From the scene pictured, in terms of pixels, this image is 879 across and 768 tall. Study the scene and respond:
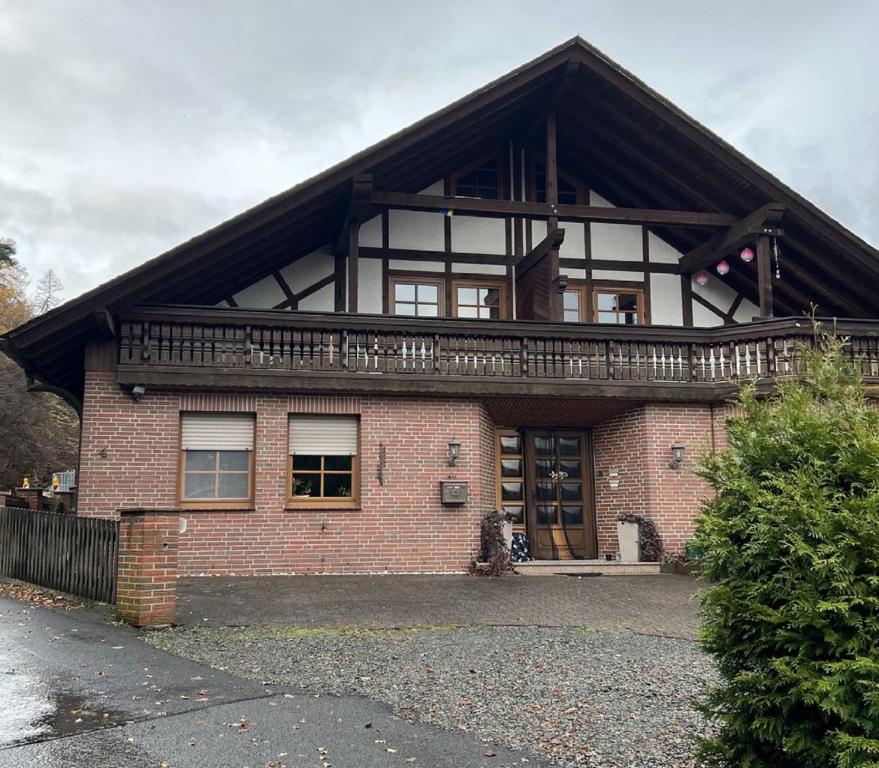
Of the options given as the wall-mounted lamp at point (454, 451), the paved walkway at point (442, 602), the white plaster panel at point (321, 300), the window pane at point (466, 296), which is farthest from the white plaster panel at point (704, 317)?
the white plaster panel at point (321, 300)

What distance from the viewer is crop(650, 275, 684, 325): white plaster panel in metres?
15.7

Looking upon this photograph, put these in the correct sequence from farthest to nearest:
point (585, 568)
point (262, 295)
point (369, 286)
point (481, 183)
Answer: point (481, 183) < point (369, 286) < point (262, 295) < point (585, 568)

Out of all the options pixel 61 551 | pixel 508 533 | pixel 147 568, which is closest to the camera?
pixel 147 568

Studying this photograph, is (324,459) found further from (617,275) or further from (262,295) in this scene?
(617,275)

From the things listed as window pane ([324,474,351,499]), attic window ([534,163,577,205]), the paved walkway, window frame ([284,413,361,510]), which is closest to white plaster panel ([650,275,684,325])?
attic window ([534,163,577,205])

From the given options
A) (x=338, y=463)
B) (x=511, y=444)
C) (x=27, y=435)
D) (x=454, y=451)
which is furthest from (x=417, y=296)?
(x=27, y=435)

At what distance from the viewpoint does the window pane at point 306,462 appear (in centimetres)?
1269

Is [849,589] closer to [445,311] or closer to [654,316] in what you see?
[445,311]

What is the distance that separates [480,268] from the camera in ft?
49.5

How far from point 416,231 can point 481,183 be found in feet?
5.34

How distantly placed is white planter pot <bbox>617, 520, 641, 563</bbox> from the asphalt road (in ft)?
28.0

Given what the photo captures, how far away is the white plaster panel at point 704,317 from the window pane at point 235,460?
8609mm

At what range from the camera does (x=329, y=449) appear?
1280 cm

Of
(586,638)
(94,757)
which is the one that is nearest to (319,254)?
Answer: (586,638)
